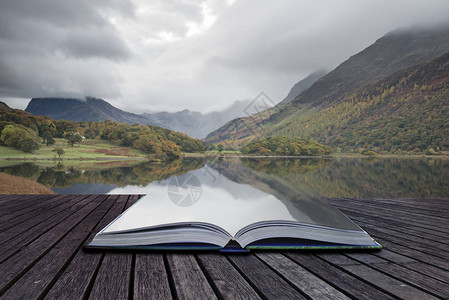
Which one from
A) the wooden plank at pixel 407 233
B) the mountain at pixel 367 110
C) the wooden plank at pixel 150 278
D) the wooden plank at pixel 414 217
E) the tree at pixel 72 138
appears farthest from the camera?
the mountain at pixel 367 110

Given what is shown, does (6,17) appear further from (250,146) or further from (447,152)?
(447,152)

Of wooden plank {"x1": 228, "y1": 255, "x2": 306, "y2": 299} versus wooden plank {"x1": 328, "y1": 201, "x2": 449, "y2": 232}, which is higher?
wooden plank {"x1": 228, "y1": 255, "x2": 306, "y2": 299}

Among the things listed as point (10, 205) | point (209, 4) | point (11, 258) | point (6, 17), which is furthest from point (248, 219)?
point (209, 4)

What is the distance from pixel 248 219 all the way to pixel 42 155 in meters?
19.5

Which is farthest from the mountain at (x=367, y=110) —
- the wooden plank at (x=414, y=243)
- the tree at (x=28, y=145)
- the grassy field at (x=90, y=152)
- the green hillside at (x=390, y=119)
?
the wooden plank at (x=414, y=243)

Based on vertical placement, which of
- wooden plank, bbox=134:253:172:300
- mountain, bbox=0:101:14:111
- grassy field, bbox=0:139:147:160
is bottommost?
wooden plank, bbox=134:253:172:300

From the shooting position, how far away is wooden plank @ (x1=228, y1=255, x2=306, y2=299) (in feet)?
2.57

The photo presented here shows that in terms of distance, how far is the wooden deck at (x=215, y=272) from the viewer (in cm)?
80

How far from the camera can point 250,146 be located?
2686 centimetres

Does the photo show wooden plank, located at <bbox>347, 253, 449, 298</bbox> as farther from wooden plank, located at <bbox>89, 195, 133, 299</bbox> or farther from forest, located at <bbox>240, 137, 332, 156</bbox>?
forest, located at <bbox>240, 137, 332, 156</bbox>

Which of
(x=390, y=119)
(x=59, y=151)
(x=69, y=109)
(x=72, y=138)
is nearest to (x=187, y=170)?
(x=59, y=151)

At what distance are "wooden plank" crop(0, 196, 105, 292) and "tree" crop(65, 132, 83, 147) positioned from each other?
64.4 feet

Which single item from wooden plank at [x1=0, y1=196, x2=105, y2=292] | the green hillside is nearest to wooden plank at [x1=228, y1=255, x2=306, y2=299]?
wooden plank at [x1=0, y1=196, x2=105, y2=292]

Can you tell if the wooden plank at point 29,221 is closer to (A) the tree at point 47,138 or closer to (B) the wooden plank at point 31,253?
(B) the wooden plank at point 31,253
